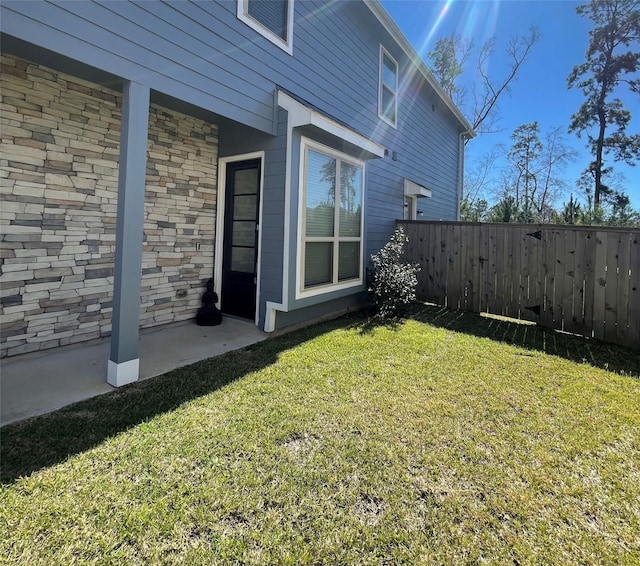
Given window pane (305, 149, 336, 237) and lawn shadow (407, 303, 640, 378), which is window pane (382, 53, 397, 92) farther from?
lawn shadow (407, 303, 640, 378)

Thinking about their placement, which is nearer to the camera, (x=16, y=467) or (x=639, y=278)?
(x=16, y=467)

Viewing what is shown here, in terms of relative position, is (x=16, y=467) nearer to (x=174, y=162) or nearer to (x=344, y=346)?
(x=344, y=346)

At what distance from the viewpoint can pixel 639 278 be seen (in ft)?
15.0

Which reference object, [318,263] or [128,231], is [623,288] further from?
[128,231]

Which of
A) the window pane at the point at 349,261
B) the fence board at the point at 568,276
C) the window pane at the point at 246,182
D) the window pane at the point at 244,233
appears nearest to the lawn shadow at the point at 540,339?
the fence board at the point at 568,276

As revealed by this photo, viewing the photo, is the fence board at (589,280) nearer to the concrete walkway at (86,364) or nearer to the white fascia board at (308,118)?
the white fascia board at (308,118)

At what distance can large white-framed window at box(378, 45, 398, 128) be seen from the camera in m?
7.47

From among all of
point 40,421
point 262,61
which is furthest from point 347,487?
point 262,61

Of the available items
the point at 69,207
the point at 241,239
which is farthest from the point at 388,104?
the point at 69,207

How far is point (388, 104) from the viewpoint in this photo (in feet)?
25.8

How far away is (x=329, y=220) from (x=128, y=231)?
2.96m

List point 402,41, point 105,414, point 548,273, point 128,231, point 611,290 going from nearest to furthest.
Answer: point 105,414
point 128,231
point 611,290
point 548,273
point 402,41

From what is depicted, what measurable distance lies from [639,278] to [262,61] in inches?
221

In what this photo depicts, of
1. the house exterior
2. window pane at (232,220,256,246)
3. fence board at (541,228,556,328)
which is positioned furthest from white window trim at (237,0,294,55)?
fence board at (541,228,556,328)
